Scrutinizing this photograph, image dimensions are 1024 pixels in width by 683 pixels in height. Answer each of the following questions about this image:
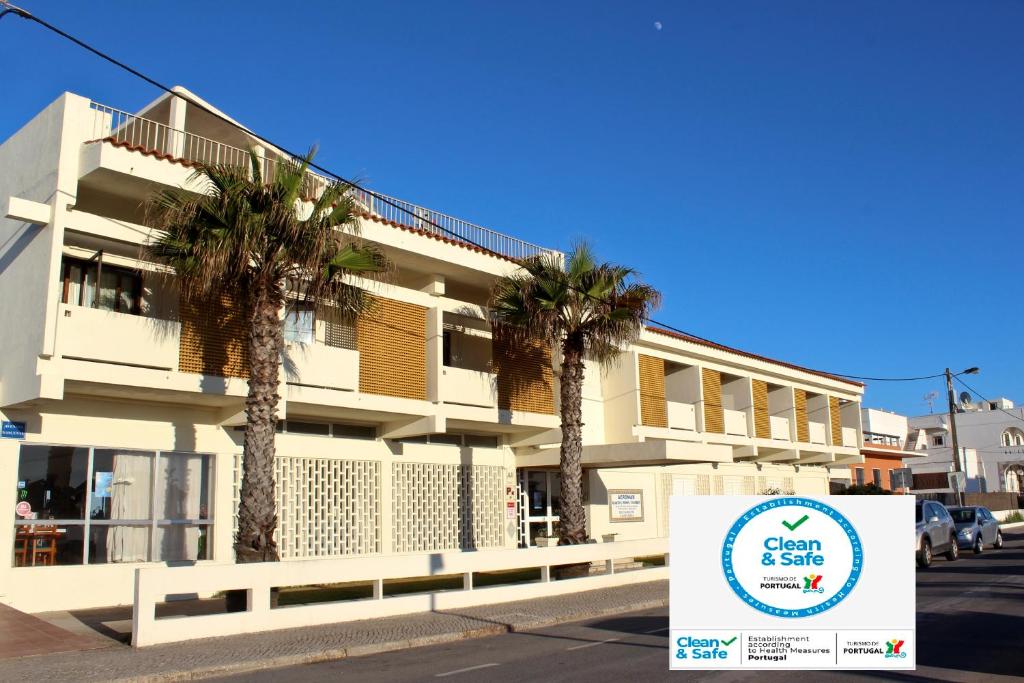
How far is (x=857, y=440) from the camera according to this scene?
39719 millimetres

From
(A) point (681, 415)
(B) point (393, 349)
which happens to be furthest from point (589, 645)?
(A) point (681, 415)

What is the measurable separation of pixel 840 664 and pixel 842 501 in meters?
0.79

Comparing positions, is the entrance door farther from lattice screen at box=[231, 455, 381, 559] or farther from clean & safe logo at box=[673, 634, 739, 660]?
clean & safe logo at box=[673, 634, 739, 660]

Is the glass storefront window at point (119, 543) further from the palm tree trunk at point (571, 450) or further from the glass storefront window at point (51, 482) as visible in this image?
the palm tree trunk at point (571, 450)

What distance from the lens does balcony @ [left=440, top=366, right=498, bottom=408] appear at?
20.8 metres

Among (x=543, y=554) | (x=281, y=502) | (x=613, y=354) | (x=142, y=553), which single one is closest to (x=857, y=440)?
(x=613, y=354)

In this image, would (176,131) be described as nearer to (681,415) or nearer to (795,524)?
(795,524)

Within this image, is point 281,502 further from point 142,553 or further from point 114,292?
point 114,292

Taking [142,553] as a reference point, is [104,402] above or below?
above

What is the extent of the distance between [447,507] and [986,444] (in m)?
63.5

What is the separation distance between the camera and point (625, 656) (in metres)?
10.3

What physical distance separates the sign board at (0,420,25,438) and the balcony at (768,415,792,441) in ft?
84.9

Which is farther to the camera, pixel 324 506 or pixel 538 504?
pixel 538 504

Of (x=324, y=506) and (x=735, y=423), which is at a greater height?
(x=735, y=423)
